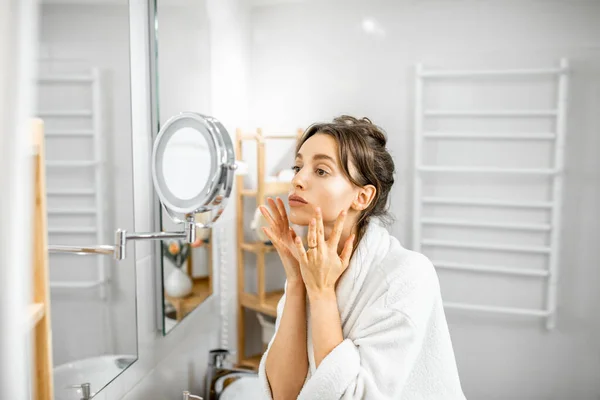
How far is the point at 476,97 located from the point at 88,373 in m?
1.83

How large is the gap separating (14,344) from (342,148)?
0.65m

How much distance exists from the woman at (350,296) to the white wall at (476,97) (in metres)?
1.28

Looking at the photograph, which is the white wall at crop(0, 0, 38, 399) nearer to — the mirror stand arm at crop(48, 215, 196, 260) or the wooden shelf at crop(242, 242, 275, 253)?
the mirror stand arm at crop(48, 215, 196, 260)

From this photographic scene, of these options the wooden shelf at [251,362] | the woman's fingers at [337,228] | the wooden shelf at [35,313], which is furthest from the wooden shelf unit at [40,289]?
the wooden shelf at [251,362]

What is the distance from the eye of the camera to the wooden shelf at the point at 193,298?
151cm

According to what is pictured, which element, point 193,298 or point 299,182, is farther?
point 193,298

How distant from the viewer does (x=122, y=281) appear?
1164 mm

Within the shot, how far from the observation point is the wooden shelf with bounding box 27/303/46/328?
724 mm

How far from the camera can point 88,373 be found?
103cm

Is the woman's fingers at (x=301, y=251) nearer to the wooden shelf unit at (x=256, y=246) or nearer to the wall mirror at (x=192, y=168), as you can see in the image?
the wall mirror at (x=192, y=168)

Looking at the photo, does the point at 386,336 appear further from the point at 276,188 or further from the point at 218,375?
the point at 276,188

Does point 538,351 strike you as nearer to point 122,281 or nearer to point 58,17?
point 122,281

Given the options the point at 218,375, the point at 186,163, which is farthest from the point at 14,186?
the point at 218,375

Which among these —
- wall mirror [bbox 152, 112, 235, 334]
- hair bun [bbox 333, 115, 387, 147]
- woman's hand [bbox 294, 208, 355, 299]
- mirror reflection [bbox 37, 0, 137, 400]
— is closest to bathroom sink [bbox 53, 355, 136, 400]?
mirror reflection [bbox 37, 0, 137, 400]
